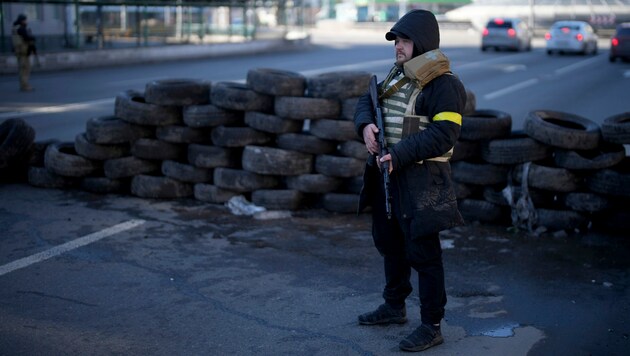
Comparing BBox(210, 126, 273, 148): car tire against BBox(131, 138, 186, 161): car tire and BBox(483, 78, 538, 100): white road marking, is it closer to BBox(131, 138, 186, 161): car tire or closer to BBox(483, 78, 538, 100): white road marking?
BBox(131, 138, 186, 161): car tire

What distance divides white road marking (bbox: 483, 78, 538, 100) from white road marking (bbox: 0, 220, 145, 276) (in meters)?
13.4

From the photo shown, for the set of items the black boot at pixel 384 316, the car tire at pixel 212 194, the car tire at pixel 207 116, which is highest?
the car tire at pixel 207 116

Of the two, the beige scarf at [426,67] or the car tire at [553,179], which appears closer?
the beige scarf at [426,67]

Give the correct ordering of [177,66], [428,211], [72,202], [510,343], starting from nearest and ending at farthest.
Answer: [428,211]
[510,343]
[72,202]
[177,66]

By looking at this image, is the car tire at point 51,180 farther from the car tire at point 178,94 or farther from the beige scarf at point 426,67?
the beige scarf at point 426,67

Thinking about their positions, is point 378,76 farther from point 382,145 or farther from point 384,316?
point 382,145

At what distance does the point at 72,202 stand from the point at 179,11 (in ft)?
88.7

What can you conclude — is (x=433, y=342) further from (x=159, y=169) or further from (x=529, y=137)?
(x=159, y=169)

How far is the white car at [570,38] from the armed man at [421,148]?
35391 millimetres

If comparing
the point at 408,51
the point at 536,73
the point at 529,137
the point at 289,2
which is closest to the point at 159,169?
the point at 529,137

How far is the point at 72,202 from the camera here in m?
8.30

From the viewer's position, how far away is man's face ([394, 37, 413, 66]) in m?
4.47

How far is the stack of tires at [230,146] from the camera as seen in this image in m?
8.02

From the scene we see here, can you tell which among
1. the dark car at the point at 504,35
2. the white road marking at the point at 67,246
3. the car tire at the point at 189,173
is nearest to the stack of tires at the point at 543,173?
the car tire at the point at 189,173
